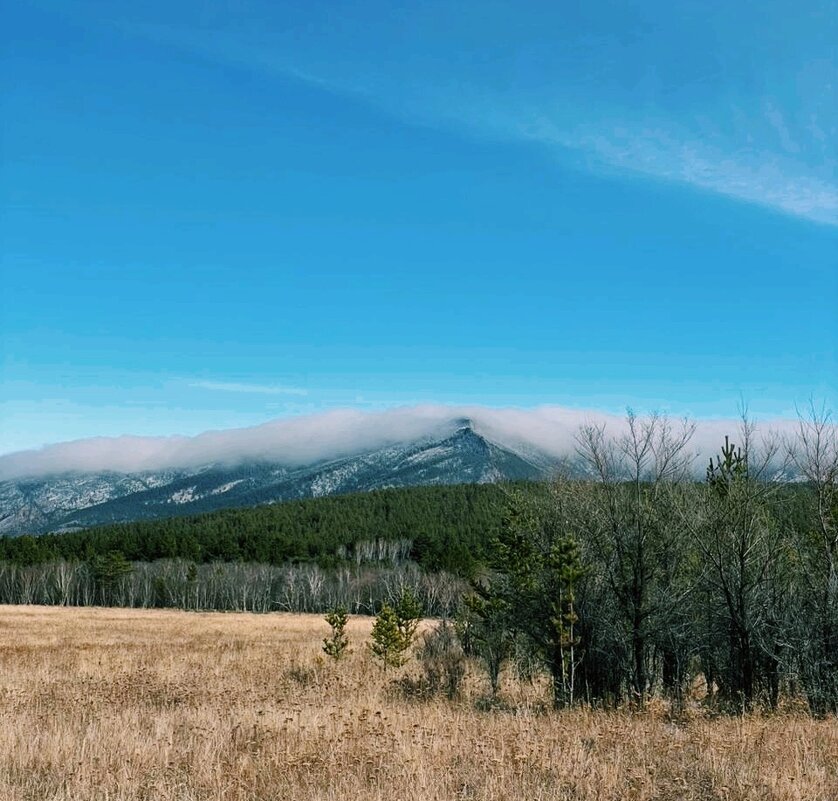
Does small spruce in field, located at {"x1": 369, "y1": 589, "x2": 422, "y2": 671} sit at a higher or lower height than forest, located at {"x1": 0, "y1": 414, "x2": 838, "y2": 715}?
lower

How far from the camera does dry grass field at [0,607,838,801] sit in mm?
6711

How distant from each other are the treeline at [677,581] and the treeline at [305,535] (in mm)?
74058

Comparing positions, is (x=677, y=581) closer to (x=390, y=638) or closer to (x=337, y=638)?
(x=390, y=638)

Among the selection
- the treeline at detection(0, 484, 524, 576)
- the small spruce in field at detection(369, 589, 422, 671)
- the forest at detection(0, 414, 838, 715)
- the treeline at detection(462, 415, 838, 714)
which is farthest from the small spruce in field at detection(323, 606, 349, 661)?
the treeline at detection(0, 484, 524, 576)

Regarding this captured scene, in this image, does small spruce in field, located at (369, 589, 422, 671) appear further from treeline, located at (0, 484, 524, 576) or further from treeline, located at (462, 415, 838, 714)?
treeline, located at (0, 484, 524, 576)

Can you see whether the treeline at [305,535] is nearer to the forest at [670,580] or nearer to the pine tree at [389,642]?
the pine tree at [389,642]

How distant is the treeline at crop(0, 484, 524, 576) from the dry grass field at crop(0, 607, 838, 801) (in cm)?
7758

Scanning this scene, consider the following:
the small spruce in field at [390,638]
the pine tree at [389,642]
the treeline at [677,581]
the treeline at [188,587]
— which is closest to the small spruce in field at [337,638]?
the small spruce in field at [390,638]

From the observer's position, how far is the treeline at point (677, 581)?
13.2 meters

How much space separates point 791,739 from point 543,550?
22.0 ft

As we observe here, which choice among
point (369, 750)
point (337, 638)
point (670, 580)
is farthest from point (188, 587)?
point (369, 750)

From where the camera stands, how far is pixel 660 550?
14359 millimetres

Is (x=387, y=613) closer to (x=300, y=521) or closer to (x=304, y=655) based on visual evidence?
(x=304, y=655)

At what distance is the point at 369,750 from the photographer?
8133 mm
